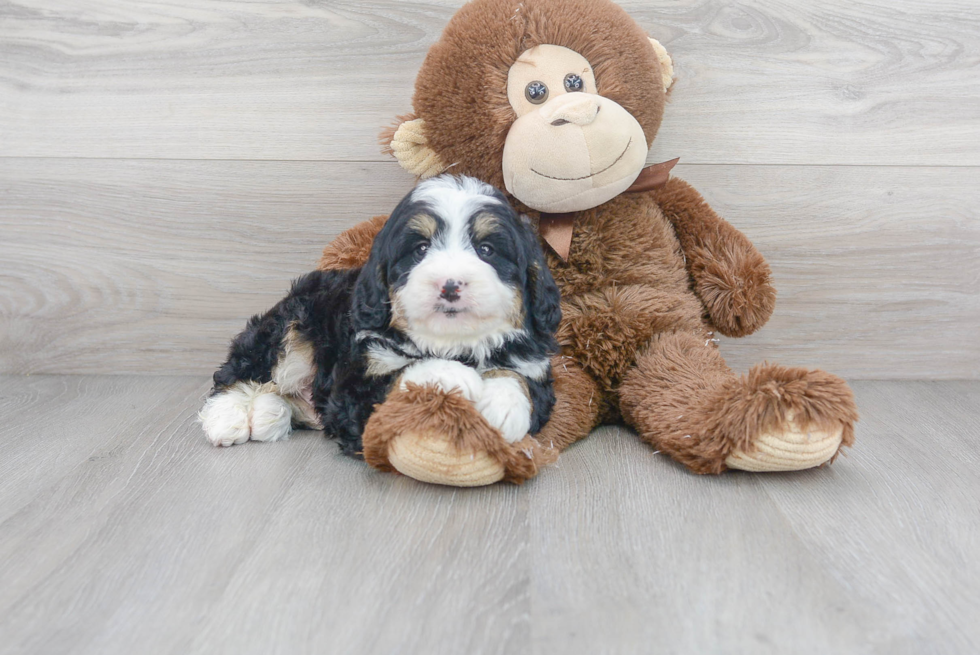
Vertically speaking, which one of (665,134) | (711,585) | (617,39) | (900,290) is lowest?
(900,290)

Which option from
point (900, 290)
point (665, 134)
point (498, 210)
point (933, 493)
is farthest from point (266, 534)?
point (900, 290)

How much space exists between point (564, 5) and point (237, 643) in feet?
4.41

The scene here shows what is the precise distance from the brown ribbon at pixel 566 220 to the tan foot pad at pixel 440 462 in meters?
0.57

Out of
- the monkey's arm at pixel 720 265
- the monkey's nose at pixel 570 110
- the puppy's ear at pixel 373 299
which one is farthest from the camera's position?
the monkey's arm at pixel 720 265

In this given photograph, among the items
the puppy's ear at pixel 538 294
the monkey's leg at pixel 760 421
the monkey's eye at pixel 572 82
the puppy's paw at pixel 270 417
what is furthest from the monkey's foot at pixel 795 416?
the puppy's paw at pixel 270 417

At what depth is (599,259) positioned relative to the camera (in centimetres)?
174

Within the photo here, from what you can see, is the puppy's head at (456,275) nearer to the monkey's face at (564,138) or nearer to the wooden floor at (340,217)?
the monkey's face at (564,138)

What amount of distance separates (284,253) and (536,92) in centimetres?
91

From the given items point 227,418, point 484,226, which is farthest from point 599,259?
point 227,418

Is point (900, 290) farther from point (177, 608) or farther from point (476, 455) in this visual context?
point (177, 608)

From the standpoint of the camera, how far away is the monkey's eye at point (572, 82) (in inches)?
64.0

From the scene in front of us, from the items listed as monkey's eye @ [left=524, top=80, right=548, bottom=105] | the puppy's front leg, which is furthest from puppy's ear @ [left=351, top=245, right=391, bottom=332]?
monkey's eye @ [left=524, top=80, right=548, bottom=105]

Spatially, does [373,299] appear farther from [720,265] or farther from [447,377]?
[720,265]

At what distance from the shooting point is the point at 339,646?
0.96 m
